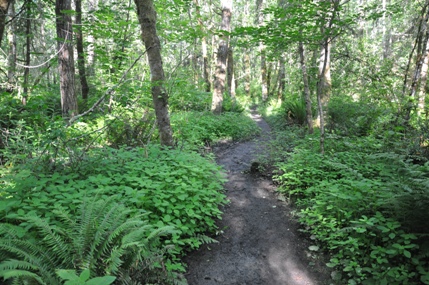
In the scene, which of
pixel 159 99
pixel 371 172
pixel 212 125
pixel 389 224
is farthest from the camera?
pixel 212 125

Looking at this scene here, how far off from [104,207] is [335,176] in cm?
404

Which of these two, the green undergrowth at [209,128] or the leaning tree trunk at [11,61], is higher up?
the leaning tree trunk at [11,61]

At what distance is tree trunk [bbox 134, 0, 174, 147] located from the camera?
4892 millimetres

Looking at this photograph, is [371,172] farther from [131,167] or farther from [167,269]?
[131,167]

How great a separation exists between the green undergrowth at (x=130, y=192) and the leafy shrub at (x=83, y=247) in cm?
11

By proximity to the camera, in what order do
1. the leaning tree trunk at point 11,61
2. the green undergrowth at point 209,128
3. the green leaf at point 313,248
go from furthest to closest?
the green undergrowth at point 209,128 → the leaning tree trunk at point 11,61 → the green leaf at point 313,248

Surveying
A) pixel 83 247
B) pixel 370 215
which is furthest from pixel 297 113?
pixel 83 247

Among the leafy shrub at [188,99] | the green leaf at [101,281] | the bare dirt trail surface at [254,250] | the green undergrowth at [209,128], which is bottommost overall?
the bare dirt trail surface at [254,250]

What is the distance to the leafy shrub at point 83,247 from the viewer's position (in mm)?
1976

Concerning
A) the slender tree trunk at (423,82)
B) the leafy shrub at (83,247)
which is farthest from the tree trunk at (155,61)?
the slender tree trunk at (423,82)

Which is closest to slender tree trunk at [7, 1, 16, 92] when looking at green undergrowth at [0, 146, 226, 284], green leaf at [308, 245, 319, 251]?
green undergrowth at [0, 146, 226, 284]

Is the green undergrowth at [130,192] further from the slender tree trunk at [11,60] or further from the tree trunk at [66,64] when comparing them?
the tree trunk at [66,64]

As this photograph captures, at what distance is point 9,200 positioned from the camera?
2.61 meters

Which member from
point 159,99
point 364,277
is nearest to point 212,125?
point 159,99
